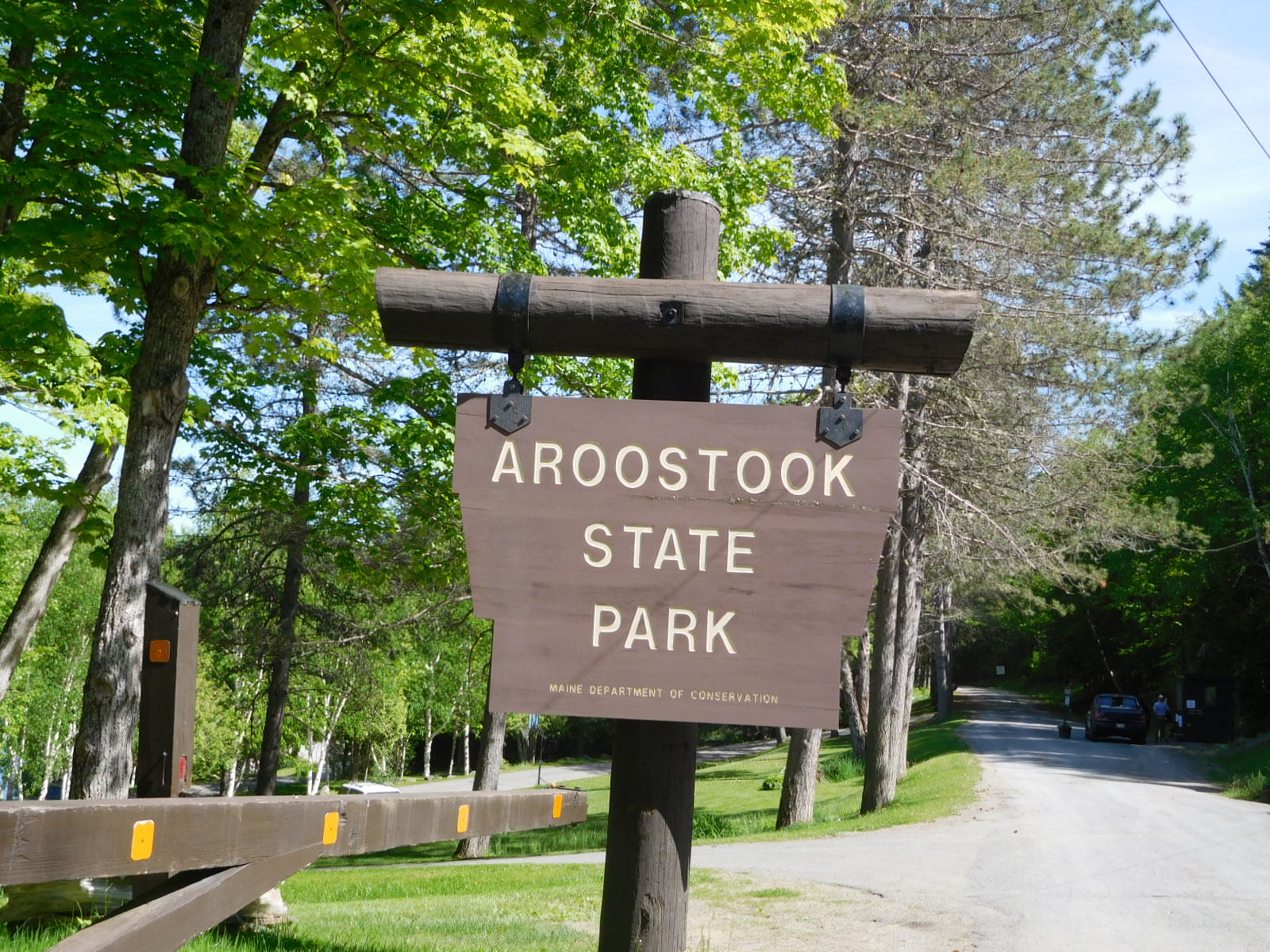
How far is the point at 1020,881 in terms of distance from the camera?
1234 cm

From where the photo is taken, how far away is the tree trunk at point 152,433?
967 cm

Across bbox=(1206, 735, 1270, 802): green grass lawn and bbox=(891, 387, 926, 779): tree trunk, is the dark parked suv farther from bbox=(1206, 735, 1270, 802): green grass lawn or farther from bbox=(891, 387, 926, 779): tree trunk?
bbox=(891, 387, 926, 779): tree trunk

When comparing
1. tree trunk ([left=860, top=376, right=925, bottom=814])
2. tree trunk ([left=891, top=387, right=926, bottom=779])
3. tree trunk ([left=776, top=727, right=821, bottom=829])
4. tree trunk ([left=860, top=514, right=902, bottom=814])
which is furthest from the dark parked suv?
tree trunk ([left=776, top=727, right=821, bottom=829])

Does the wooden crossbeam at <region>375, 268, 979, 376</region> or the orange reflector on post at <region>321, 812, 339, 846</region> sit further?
the orange reflector on post at <region>321, 812, 339, 846</region>

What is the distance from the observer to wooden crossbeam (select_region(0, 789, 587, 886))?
100 inches

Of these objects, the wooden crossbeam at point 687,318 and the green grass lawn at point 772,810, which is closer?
the wooden crossbeam at point 687,318

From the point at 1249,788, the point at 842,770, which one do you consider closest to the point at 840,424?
the point at 1249,788

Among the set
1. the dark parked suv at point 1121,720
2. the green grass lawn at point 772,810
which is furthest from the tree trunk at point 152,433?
the dark parked suv at point 1121,720

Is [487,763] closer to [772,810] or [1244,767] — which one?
[772,810]

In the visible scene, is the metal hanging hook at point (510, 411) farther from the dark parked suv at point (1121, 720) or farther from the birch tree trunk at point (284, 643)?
the dark parked suv at point (1121, 720)

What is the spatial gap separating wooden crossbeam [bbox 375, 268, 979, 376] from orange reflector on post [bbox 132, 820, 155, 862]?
64.4 inches

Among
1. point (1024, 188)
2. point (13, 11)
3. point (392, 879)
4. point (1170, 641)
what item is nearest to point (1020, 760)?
point (1024, 188)

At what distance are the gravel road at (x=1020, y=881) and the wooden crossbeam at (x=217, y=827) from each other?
1917mm

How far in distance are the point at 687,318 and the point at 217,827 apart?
2.05 metres
